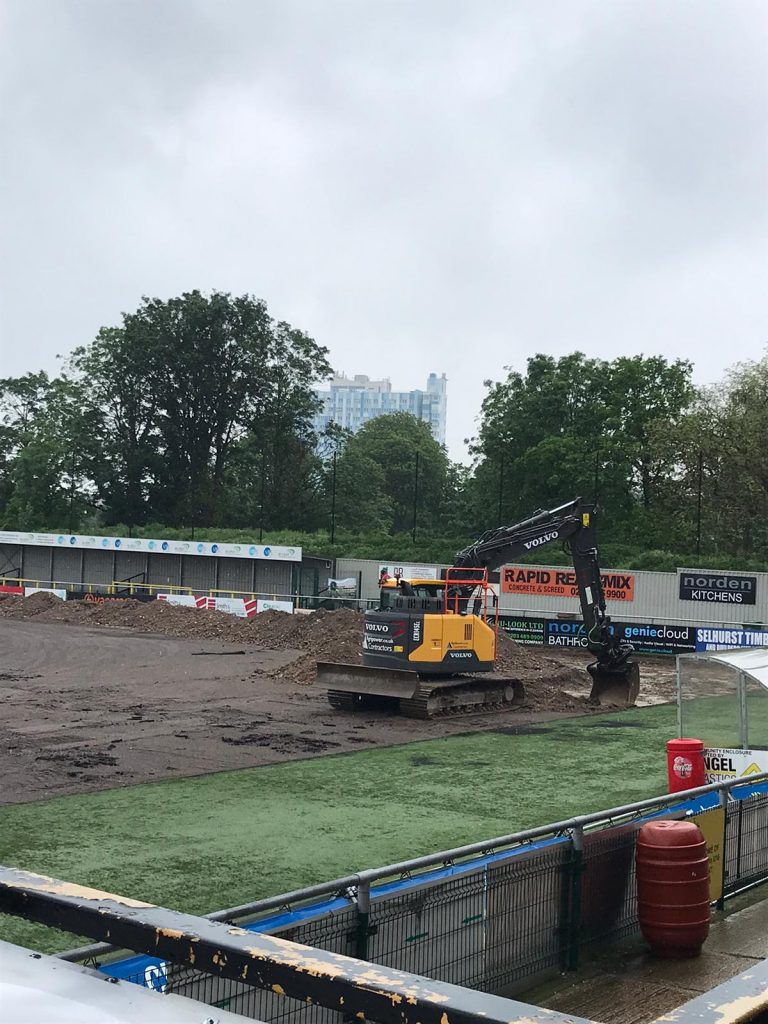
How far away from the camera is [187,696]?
→ 27594mm

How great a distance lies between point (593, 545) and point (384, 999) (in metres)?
26.5

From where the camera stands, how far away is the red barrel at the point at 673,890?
382 inches

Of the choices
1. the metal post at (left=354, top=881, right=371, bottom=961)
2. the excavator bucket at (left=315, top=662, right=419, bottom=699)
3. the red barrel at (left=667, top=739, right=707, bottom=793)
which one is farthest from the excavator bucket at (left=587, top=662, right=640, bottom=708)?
the metal post at (left=354, top=881, right=371, bottom=961)

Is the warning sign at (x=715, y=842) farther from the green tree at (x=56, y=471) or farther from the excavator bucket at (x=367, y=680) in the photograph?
the green tree at (x=56, y=471)

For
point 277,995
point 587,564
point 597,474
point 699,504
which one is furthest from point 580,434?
point 277,995

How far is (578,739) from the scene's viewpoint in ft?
74.5

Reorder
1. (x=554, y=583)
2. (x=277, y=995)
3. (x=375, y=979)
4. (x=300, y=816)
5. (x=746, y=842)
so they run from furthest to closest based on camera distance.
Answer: (x=554, y=583) → (x=300, y=816) → (x=746, y=842) → (x=277, y=995) → (x=375, y=979)

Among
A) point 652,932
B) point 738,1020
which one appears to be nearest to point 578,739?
point 652,932

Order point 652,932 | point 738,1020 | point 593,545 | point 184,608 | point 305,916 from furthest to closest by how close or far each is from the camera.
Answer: point 184,608, point 593,545, point 652,932, point 305,916, point 738,1020

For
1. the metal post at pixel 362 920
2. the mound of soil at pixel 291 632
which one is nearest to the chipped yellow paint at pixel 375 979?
the metal post at pixel 362 920

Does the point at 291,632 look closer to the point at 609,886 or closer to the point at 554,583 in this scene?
the point at 554,583

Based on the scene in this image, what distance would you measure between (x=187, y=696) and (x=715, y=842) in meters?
18.3

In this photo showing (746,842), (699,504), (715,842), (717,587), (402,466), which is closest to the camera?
(715,842)

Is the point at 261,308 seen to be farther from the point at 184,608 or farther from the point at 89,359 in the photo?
the point at 184,608
